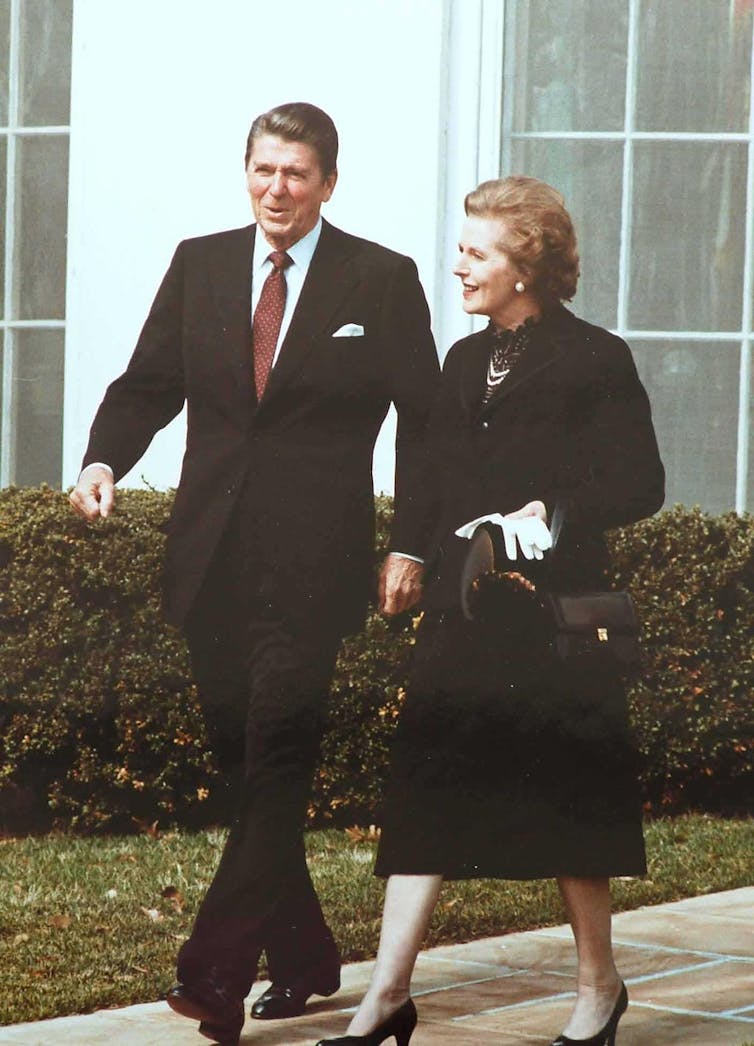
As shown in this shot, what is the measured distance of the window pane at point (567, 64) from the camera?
535cm

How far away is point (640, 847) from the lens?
4.22 metres

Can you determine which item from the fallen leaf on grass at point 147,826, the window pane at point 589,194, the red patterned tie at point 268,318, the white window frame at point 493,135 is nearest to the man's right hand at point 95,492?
the red patterned tie at point 268,318

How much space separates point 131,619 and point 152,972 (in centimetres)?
163

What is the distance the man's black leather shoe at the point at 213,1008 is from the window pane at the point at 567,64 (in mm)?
2623

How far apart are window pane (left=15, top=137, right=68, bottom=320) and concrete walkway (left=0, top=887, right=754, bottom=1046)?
206cm

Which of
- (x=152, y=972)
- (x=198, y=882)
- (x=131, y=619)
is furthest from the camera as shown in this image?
(x=131, y=619)

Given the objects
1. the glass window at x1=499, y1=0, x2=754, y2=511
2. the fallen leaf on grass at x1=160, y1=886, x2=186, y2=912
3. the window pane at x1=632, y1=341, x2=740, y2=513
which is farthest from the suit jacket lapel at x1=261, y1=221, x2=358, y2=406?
the fallen leaf on grass at x1=160, y1=886, x2=186, y2=912

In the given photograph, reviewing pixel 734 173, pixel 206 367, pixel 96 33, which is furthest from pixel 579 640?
pixel 96 33

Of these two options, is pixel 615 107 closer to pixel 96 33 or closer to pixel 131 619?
pixel 96 33

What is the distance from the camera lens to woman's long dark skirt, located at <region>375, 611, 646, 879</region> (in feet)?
13.6

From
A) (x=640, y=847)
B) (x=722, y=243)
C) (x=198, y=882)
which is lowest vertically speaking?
(x=198, y=882)

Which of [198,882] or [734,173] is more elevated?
[734,173]

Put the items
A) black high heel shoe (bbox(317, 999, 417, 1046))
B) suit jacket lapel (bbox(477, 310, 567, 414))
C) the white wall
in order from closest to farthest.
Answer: black high heel shoe (bbox(317, 999, 417, 1046))
suit jacket lapel (bbox(477, 310, 567, 414))
the white wall

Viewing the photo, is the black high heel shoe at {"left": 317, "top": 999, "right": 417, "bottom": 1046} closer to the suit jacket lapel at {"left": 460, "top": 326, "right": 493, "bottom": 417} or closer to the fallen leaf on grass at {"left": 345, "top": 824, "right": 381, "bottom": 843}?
the suit jacket lapel at {"left": 460, "top": 326, "right": 493, "bottom": 417}
